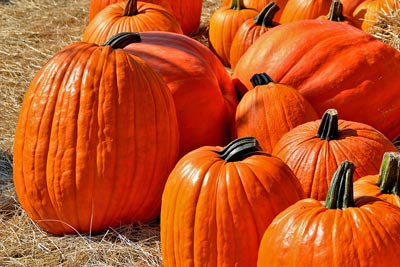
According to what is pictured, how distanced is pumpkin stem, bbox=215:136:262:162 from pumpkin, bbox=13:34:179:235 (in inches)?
24.4

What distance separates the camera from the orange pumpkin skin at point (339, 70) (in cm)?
434

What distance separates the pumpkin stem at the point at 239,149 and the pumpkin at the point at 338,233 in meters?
0.45

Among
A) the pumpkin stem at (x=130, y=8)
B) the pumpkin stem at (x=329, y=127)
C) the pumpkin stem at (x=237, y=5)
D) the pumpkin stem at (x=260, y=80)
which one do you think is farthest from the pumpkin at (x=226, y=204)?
the pumpkin stem at (x=237, y=5)

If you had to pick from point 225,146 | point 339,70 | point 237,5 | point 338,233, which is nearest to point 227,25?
point 237,5

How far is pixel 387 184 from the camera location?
2.96m

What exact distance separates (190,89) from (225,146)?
467 mm

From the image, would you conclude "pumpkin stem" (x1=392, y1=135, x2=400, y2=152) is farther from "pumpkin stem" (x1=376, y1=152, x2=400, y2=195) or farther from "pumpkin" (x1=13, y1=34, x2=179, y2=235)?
"pumpkin stem" (x1=376, y1=152, x2=400, y2=195)

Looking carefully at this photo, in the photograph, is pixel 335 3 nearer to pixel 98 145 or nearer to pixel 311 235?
pixel 98 145

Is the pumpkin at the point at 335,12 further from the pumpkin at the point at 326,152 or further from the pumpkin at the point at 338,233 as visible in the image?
the pumpkin at the point at 338,233

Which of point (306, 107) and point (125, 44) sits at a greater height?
point (125, 44)

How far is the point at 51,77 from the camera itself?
3621 mm

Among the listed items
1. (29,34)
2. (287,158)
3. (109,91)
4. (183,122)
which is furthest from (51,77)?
(29,34)

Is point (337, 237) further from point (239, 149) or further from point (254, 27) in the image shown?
point (254, 27)

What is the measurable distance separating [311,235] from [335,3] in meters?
3.19
